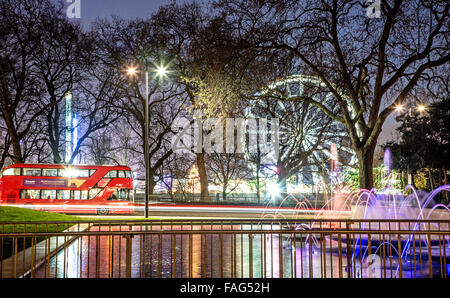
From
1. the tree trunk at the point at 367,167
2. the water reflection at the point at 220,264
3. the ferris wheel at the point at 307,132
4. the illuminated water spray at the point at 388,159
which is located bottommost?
the water reflection at the point at 220,264

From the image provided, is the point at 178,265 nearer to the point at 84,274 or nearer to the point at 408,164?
the point at 84,274

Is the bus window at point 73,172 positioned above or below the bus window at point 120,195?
above

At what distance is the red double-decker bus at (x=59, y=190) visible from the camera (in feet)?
108

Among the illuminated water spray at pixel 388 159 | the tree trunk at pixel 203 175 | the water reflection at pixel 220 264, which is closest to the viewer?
the water reflection at pixel 220 264

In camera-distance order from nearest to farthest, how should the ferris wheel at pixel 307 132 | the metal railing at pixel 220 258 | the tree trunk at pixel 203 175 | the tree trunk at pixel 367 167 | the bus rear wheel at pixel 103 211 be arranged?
the metal railing at pixel 220 258, the tree trunk at pixel 367 167, the bus rear wheel at pixel 103 211, the ferris wheel at pixel 307 132, the tree trunk at pixel 203 175

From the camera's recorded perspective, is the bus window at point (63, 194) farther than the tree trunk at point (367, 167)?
Yes

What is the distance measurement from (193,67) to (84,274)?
911cm

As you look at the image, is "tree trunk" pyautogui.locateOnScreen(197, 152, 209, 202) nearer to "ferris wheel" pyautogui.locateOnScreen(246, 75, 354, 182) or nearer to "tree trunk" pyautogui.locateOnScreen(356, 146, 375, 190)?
"ferris wheel" pyautogui.locateOnScreen(246, 75, 354, 182)

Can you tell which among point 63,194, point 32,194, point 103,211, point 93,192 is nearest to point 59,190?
point 63,194

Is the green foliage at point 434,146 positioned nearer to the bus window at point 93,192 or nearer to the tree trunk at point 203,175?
the tree trunk at point 203,175

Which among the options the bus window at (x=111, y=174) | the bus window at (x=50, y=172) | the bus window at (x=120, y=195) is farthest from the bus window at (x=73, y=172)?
the bus window at (x=120, y=195)

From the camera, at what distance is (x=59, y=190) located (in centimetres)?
3322
